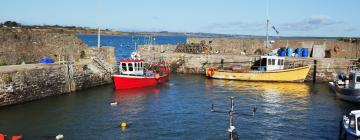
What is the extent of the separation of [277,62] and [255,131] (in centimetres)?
1999

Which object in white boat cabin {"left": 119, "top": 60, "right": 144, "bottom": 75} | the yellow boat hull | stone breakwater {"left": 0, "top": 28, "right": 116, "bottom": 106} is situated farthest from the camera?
the yellow boat hull

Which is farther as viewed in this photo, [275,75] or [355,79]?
[275,75]

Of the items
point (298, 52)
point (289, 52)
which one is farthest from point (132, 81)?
point (298, 52)

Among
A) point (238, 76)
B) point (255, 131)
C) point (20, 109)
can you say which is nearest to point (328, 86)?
point (238, 76)

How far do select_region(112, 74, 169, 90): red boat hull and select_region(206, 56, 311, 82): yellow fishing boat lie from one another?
295 inches

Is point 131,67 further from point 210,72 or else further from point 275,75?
point 275,75

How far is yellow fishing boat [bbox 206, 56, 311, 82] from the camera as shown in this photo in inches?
1542

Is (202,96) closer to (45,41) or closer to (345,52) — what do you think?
(45,41)

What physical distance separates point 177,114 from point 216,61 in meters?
22.3

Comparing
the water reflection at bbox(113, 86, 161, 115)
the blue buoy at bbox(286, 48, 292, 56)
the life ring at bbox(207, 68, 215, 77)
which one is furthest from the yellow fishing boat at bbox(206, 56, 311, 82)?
the water reflection at bbox(113, 86, 161, 115)

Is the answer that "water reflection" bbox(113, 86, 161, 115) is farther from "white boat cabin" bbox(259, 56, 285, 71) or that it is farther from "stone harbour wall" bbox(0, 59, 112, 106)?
"white boat cabin" bbox(259, 56, 285, 71)

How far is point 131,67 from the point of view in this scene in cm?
3556

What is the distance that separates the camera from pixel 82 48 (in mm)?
38250

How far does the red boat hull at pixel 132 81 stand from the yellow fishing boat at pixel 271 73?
7.50 m
